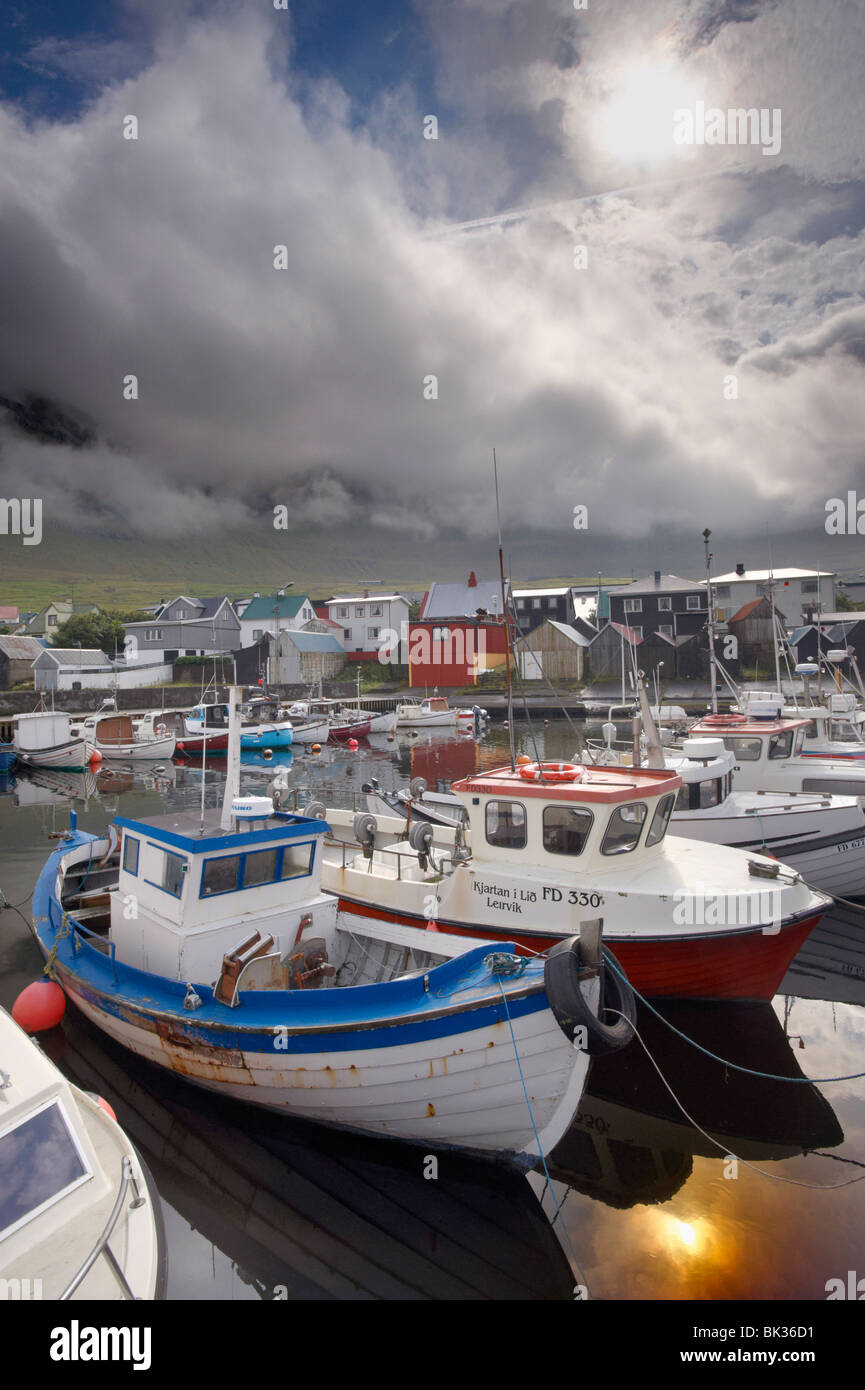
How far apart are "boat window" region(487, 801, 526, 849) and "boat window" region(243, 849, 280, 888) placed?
10.7ft

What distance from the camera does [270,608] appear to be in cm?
7969

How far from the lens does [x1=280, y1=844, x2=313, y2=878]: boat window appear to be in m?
9.20

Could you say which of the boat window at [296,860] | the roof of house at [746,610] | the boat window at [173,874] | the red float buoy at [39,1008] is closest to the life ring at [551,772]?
the boat window at [296,860]

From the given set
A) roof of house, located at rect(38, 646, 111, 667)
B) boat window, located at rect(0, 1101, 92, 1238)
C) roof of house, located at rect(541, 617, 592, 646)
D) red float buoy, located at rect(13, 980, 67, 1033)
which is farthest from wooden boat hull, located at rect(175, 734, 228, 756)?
roof of house, located at rect(541, 617, 592, 646)

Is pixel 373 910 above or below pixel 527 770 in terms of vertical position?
below

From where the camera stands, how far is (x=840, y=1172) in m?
7.36

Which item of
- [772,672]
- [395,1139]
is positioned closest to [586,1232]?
[395,1139]

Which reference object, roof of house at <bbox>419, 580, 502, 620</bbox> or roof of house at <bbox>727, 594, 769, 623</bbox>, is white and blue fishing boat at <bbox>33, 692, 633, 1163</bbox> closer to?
roof of house at <bbox>727, 594, 769, 623</bbox>

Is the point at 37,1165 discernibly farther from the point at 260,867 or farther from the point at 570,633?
the point at 570,633

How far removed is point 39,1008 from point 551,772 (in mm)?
8274

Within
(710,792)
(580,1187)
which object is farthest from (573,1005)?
(710,792)

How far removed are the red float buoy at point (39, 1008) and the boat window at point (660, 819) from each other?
9024 millimetres

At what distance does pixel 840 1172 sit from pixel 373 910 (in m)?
6.73
